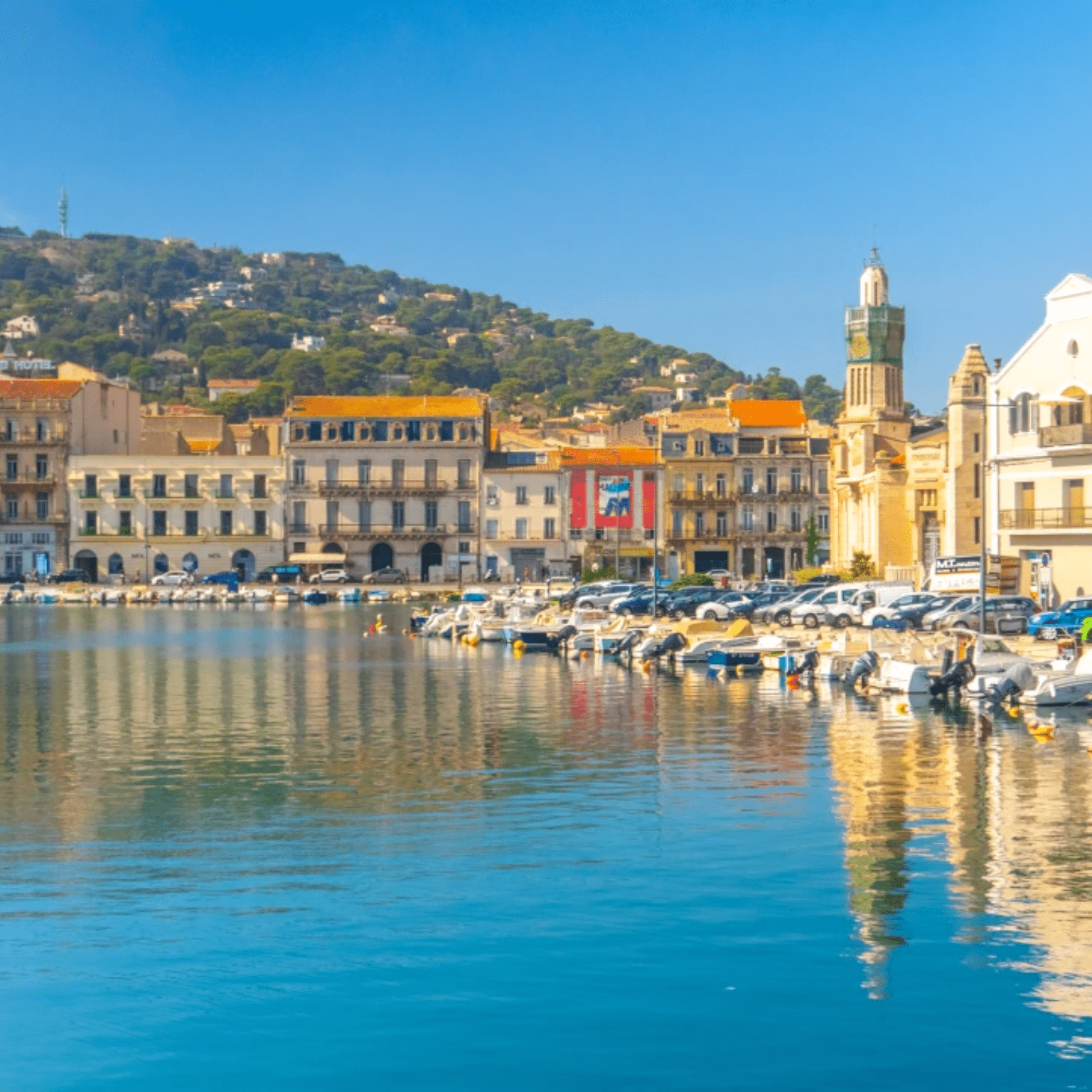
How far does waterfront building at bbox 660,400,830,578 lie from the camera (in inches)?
4478

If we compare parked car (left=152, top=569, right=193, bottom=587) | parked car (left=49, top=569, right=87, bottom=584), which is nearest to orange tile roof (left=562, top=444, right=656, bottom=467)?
parked car (left=152, top=569, right=193, bottom=587)

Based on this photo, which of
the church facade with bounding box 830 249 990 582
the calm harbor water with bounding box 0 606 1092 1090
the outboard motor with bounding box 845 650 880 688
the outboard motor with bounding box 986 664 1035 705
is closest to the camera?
the calm harbor water with bounding box 0 606 1092 1090

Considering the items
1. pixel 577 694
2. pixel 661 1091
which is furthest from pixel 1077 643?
pixel 661 1091

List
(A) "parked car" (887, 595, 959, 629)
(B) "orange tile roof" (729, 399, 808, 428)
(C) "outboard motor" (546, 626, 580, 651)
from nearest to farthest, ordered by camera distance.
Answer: (A) "parked car" (887, 595, 959, 629), (C) "outboard motor" (546, 626, 580, 651), (B) "orange tile roof" (729, 399, 808, 428)

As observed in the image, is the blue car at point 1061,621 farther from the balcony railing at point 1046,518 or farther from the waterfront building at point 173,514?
the waterfront building at point 173,514

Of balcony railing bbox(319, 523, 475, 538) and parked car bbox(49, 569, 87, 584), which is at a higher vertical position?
balcony railing bbox(319, 523, 475, 538)

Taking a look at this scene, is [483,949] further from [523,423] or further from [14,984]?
[523,423]

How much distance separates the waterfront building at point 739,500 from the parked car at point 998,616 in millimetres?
53507

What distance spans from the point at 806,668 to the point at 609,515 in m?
59.8

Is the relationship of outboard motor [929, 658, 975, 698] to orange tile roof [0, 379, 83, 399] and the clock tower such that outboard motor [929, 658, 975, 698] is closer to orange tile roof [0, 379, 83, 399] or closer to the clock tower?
the clock tower

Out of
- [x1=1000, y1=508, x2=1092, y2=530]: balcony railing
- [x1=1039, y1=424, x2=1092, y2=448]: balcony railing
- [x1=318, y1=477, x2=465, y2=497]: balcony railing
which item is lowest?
[x1=1000, y1=508, x2=1092, y2=530]: balcony railing

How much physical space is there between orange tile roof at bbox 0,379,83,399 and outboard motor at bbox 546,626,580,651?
5818 centimetres

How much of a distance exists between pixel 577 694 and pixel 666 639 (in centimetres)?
1150

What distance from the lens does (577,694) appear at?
50344 millimetres
